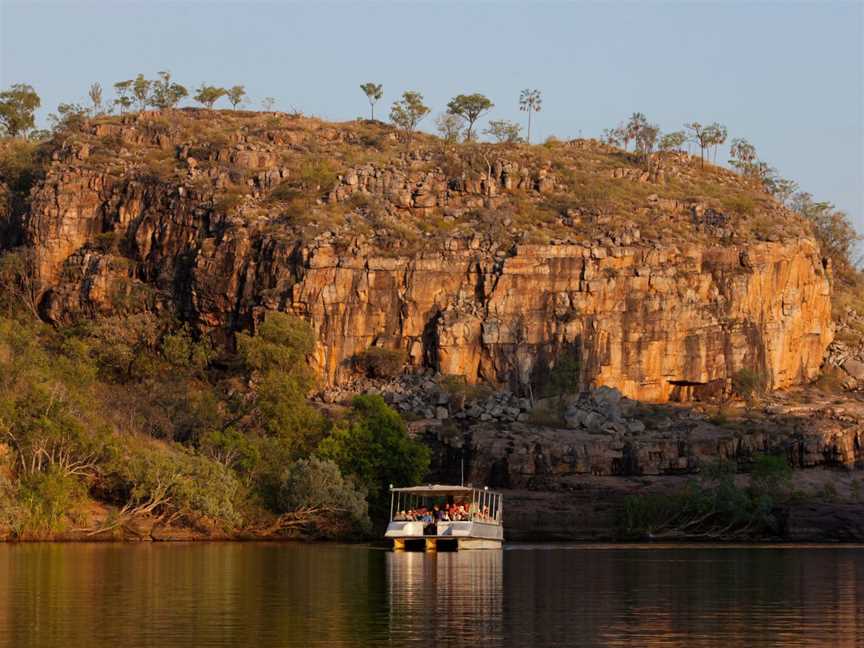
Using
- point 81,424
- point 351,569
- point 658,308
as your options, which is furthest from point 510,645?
point 658,308

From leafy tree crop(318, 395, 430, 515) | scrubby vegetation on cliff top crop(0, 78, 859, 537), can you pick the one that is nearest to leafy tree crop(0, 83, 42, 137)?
scrubby vegetation on cliff top crop(0, 78, 859, 537)

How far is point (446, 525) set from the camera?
6116 cm

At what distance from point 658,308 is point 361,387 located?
19.5 meters

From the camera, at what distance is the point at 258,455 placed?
71188 mm

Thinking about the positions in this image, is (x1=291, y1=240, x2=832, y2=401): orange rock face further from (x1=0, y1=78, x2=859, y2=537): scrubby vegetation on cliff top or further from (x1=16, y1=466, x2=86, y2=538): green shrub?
(x1=16, y1=466, x2=86, y2=538): green shrub

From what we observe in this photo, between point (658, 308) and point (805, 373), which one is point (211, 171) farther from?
point (805, 373)

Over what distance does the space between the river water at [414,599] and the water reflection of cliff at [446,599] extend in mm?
61

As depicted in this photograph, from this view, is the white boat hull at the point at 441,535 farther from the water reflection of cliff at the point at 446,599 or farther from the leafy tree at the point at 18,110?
the leafy tree at the point at 18,110

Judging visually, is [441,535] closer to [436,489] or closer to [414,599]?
[436,489]

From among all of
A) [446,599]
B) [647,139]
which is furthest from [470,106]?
[446,599]

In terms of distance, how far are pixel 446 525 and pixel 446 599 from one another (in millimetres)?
21457

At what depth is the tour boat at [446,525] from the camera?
6091 centimetres

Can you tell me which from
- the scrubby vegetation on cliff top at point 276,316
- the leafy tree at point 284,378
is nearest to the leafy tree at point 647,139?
the scrubby vegetation on cliff top at point 276,316

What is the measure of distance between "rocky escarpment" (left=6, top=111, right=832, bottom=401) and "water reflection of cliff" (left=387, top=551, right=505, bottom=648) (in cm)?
3828
